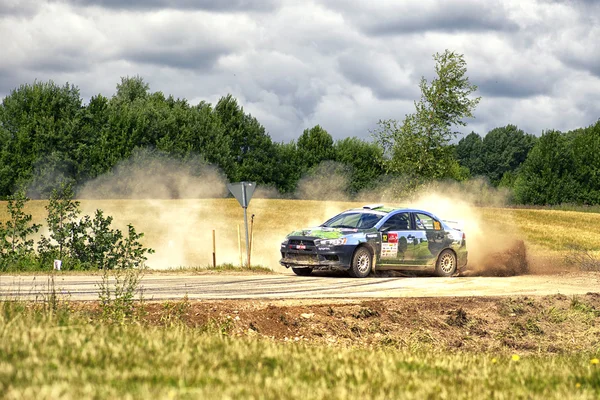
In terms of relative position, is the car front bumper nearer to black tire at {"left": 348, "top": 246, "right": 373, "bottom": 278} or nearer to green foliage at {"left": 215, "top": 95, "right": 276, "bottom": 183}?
black tire at {"left": 348, "top": 246, "right": 373, "bottom": 278}

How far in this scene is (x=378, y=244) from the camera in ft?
69.7

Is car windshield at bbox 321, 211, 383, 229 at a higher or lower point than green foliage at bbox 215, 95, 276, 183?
lower

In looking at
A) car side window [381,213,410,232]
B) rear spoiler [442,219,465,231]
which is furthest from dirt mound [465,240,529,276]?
car side window [381,213,410,232]

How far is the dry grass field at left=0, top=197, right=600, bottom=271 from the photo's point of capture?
104ft

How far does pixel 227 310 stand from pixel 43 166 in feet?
194

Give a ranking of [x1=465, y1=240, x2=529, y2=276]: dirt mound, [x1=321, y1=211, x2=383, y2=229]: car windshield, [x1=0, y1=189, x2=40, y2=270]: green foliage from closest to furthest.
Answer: [x1=321, y1=211, x2=383, y2=229]: car windshield
[x1=0, y1=189, x2=40, y2=270]: green foliage
[x1=465, y1=240, x2=529, y2=276]: dirt mound

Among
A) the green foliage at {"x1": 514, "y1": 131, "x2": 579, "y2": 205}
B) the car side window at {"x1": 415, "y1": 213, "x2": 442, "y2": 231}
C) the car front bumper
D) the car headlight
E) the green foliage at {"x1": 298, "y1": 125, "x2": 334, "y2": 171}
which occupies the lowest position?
the car front bumper

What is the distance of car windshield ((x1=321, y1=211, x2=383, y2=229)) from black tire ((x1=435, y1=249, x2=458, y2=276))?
229 cm

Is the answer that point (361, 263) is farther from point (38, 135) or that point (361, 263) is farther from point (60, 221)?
point (38, 135)

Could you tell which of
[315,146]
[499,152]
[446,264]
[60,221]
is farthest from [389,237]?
[499,152]

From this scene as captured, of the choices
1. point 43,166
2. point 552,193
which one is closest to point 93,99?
point 43,166

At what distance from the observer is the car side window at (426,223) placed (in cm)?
2242

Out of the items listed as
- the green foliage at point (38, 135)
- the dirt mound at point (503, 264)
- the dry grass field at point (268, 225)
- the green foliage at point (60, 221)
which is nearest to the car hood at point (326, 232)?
the dirt mound at point (503, 264)

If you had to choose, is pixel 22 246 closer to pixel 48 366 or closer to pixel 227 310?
pixel 227 310
